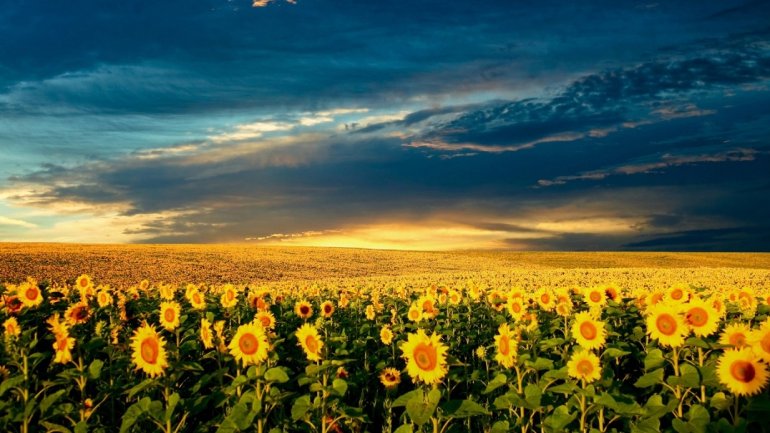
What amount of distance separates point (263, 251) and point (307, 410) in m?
66.0

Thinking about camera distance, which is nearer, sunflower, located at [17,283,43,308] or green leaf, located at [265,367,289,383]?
green leaf, located at [265,367,289,383]

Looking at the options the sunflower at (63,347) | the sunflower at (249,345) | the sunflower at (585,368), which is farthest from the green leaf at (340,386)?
the sunflower at (63,347)

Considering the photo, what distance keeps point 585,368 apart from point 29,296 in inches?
382

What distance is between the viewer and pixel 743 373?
5477 millimetres

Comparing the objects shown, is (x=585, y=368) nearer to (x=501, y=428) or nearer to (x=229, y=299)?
(x=501, y=428)

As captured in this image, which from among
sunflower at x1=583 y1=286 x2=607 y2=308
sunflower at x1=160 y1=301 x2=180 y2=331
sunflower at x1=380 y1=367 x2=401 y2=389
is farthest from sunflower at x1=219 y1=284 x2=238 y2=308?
sunflower at x1=583 y1=286 x2=607 y2=308

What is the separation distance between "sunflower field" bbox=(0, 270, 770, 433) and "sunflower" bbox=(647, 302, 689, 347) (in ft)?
0.05

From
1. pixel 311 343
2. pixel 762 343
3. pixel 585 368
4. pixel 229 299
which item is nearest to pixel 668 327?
pixel 585 368

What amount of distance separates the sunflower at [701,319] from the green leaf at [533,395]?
2279mm

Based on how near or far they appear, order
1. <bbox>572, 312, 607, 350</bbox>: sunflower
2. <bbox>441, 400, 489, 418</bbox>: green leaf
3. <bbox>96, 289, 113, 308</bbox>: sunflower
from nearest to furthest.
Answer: <bbox>441, 400, 489, 418</bbox>: green leaf < <bbox>572, 312, 607, 350</bbox>: sunflower < <bbox>96, 289, 113, 308</bbox>: sunflower

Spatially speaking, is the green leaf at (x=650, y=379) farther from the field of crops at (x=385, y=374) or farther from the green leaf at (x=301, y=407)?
the green leaf at (x=301, y=407)

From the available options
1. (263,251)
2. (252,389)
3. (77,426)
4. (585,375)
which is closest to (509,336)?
(585,375)

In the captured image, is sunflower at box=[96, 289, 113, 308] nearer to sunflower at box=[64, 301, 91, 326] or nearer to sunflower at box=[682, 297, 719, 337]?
sunflower at box=[64, 301, 91, 326]

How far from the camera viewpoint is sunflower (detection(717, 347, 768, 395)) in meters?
5.43
